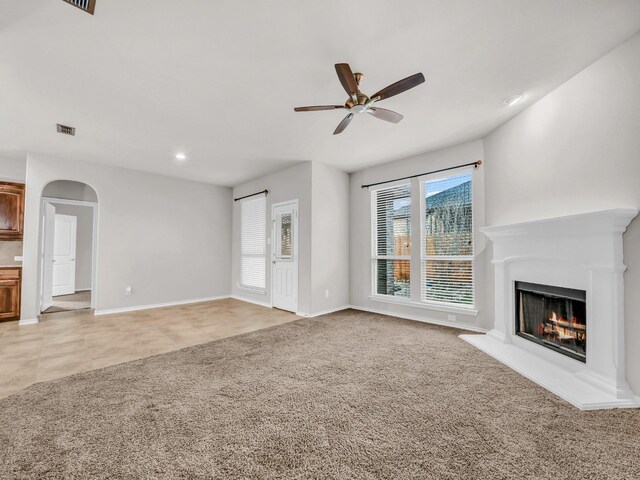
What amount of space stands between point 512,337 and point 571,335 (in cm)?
69

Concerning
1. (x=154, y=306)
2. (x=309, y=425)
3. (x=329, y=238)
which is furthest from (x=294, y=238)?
(x=309, y=425)

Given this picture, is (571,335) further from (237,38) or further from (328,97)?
(237,38)

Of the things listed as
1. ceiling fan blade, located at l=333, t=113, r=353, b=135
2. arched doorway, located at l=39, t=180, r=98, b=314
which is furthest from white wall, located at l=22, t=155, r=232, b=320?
ceiling fan blade, located at l=333, t=113, r=353, b=135

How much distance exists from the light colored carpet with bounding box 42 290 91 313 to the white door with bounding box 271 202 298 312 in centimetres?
393

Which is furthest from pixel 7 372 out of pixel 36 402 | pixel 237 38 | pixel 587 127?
pixel 587 127

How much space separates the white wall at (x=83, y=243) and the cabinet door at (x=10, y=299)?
2973mm

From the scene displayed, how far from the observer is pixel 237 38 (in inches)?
84.7

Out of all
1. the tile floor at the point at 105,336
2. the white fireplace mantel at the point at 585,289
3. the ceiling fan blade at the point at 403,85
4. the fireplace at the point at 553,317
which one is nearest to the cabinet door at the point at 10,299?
the tile floor at the point at 105,336

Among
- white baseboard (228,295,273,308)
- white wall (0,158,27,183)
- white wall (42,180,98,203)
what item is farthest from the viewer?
white baseboard (228,295,273,308)

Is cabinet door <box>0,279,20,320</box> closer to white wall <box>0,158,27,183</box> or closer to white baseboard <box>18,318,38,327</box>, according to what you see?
white baseboard <box>18,318,38,327</box>

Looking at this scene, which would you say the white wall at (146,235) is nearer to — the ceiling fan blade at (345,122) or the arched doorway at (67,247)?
the arched doorway at (67,247)

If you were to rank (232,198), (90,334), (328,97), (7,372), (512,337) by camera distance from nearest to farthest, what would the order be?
(7,372) < (328,97) < (512,337) < (90,334) < (232,198)

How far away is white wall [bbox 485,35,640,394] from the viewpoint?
2.20m

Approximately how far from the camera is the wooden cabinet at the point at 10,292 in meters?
4.62
